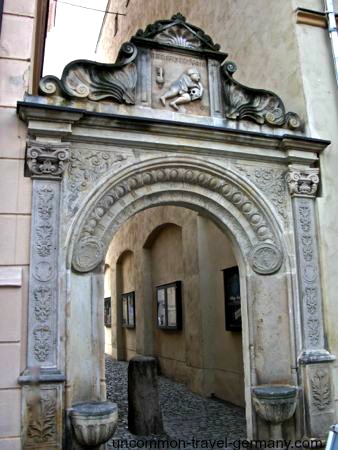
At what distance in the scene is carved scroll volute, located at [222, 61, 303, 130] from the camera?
5.46m

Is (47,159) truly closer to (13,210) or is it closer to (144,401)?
(13,210)

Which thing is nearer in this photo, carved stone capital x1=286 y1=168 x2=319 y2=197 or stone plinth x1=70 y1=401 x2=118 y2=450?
stone plinth x1=70 y1=401 x2=118 y2=450

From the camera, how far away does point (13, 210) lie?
439 cm

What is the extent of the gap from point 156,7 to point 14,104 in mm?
8650

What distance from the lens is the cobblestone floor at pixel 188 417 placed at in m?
5.74

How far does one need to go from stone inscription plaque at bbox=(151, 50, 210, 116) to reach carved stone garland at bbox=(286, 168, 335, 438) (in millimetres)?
1315

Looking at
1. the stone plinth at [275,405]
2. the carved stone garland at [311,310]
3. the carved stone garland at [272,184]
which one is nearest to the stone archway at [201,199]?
the carved stone garland at [272,184]

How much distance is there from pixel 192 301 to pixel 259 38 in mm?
4438

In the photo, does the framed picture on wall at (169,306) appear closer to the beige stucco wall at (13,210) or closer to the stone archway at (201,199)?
the stone archway at (201,199)

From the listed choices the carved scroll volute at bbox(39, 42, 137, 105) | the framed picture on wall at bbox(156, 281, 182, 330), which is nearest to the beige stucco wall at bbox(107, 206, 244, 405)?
the framed picture on wall at bbox(156, 281, 182, 330)

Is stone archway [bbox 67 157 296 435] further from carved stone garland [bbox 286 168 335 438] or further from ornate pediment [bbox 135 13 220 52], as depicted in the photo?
ornate pediment [bbox 135 13 220 52]

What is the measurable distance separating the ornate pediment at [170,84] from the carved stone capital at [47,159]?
20.6 inches

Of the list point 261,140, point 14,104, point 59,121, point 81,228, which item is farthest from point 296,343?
point 14,104

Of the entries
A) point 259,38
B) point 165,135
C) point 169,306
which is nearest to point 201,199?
point 165,135
